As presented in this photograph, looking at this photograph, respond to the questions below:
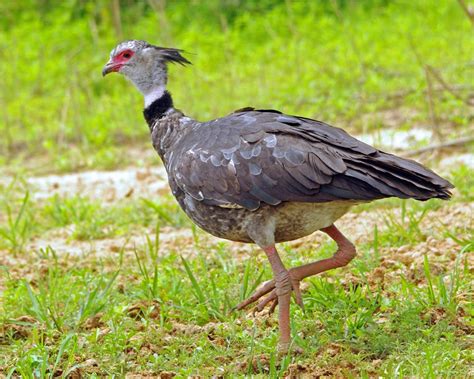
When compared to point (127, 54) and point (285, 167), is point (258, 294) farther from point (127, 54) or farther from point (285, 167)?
point (127, 54)

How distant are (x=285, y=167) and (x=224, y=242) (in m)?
1.75

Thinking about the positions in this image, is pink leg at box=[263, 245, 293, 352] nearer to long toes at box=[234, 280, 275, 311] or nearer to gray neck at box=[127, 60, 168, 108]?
long toes at box=[234, 280, 275, 311]

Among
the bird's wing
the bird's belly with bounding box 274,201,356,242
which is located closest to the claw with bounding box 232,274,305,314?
the bird's belly with bounding box 274,201,356,242

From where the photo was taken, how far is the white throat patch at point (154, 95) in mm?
4855

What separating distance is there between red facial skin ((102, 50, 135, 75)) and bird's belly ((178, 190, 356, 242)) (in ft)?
3.87

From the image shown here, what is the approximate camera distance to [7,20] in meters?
13.0

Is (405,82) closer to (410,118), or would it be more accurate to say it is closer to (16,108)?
(410,118)

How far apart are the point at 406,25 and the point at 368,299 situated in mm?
7105

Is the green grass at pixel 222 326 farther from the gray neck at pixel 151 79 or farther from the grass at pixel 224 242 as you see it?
the gray neck at pixel 151 79

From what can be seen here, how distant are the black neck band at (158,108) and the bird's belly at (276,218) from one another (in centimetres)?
76

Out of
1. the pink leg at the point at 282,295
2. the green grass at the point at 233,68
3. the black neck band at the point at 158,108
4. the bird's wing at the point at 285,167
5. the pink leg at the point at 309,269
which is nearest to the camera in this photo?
the bird's wing at the point at 285,167

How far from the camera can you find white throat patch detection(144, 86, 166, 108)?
4855 millimetres

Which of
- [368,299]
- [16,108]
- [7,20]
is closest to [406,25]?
[16,108]

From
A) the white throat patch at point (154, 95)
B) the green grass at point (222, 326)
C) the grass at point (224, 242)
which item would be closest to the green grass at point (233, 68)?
the grass at point (224, 242)
